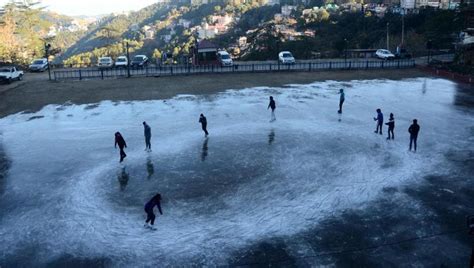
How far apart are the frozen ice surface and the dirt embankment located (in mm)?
4683

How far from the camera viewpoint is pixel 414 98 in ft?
97.1

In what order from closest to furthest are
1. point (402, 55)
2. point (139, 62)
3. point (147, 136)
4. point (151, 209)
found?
point (151, 209) < point (147, 136) < point (139, 62) < point (402, 55)

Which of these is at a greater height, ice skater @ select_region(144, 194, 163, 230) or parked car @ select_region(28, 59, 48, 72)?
parked car @ select_region(28, 59, 48, 72)

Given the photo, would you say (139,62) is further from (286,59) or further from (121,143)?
(121,143)

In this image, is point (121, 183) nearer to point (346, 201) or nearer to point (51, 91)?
point (346, 201)

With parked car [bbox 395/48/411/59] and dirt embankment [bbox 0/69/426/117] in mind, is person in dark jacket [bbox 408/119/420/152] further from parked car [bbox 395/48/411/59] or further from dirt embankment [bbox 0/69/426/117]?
parked car [bbox 395/48/411/59]

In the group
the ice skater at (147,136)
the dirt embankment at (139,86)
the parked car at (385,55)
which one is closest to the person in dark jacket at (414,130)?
the ice skater at (147,136)

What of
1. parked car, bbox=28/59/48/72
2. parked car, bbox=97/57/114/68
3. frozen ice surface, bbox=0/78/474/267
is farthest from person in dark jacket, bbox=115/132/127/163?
parked car, bbox=28/59/48/72

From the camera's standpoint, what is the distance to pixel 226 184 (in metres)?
15.2

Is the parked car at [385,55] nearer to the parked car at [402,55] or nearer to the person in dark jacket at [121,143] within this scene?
the parked car at [402,55]

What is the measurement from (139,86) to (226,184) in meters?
23.8

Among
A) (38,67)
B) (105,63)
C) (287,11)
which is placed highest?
(287,11)

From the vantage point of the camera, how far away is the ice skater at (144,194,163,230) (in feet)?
38.7

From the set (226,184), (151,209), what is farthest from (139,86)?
(151,209)
